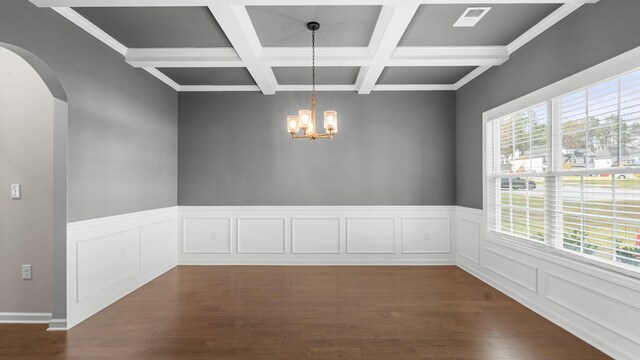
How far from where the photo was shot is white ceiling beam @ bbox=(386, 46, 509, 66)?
382cm

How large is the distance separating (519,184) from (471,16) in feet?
6.34

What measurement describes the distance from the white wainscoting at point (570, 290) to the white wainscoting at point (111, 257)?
14.6 ft

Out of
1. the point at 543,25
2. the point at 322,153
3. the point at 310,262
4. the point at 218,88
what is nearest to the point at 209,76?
the point at 218,88

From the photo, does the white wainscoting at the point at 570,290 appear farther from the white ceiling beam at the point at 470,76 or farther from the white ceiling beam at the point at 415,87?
the white ceiling beam at the point at 415,87

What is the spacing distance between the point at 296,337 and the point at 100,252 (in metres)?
2.25

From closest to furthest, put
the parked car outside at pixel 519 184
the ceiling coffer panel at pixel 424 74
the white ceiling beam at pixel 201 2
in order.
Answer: the white ceiling beam at pixel 201 2 → the parked car outside at pixel 519 184 → the ceiling coffer panel at pixel 424 74

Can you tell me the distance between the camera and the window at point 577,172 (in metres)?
2.46

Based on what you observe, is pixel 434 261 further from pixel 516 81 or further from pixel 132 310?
pixel 132 310

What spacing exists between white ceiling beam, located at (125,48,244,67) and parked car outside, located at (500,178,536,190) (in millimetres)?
3534

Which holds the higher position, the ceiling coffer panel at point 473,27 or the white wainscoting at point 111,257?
the ceiling coffer panel at point 473,27

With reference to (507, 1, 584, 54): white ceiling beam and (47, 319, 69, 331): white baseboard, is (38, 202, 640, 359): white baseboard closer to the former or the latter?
(47, 319, 69, 331): white baseboard

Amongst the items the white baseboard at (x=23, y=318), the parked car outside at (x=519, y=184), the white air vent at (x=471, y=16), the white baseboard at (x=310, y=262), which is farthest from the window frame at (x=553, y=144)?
the white baseboard at (x=23, y=318)

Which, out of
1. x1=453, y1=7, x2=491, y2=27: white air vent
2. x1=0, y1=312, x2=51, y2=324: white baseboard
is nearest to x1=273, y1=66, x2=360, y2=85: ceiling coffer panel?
x1=453, y1=7, x2=491, y2=27: white air vent

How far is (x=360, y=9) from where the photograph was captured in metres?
3.05
